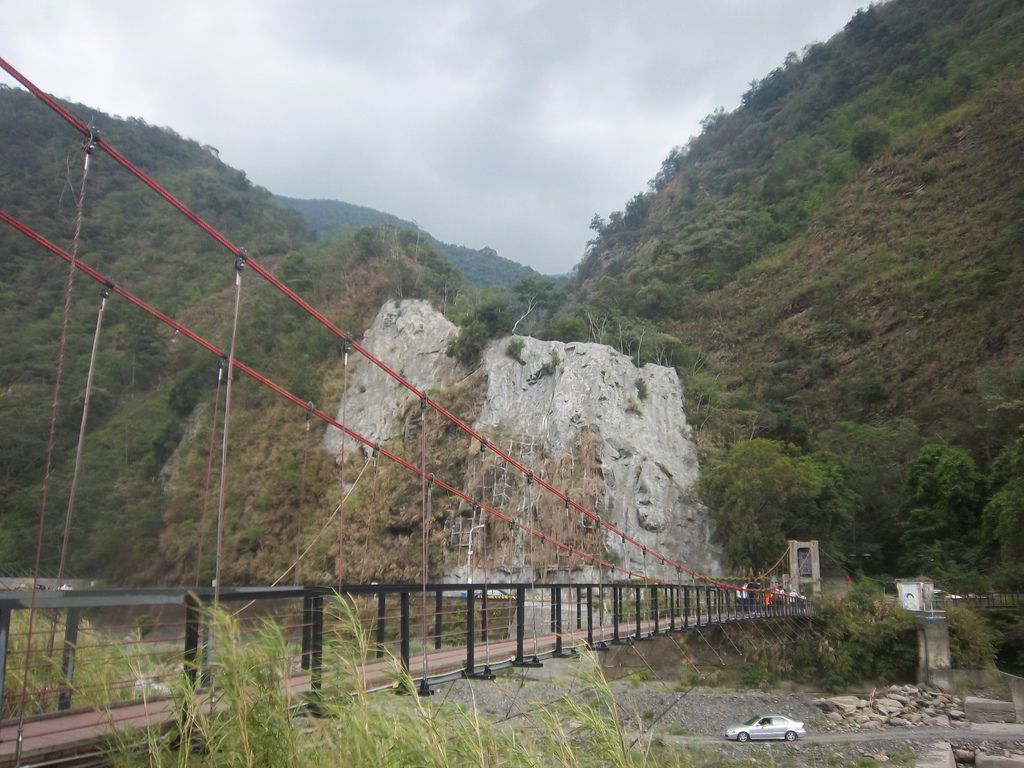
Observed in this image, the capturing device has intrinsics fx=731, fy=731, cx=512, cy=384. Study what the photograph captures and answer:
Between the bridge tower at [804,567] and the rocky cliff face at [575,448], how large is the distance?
5.30 feet

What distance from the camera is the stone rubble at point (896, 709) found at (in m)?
10.8

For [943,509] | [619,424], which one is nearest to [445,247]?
[619,424]

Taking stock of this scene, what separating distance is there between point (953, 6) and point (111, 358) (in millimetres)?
37880

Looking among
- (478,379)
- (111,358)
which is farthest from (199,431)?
(478,379)

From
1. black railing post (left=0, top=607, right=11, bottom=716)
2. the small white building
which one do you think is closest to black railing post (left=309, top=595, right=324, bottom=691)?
black railing post (left=0, top=607, right=11, bottom=716)

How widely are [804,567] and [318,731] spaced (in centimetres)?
1506

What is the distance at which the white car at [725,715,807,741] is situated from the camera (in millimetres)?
10086

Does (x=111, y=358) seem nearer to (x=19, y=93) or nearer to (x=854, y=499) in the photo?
A: (x=19, y=93)

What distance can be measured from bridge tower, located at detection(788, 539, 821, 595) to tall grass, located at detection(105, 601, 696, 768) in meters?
13.6

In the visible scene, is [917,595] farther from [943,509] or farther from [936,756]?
[936,756]

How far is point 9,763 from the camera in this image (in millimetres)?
1942

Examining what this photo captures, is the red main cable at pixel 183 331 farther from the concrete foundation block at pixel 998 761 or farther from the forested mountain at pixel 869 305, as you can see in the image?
the forested mountain at pixel 869 305

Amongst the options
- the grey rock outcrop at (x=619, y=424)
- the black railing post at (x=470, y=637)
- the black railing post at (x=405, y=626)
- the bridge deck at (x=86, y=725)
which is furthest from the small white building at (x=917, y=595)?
the bridge deck at (x=86, y=725)

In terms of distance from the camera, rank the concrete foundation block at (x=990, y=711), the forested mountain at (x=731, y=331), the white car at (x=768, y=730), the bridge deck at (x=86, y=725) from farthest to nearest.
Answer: the forested mountain at (x=731, y=331) → the concrete foundation block at (x=990, y=711) → the white car at (x=768, y=730) → the bridge deck at (x=86, y=725)
